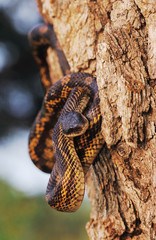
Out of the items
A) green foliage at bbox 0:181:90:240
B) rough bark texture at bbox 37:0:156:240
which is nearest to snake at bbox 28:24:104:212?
rough bark texture at bbox 37:0:156:240

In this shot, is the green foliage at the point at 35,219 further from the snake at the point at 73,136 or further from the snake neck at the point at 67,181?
the snake neck at the point at 67,181

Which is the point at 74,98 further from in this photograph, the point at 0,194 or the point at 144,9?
the point at 0,194

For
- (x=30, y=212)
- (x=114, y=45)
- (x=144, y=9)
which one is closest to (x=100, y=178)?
(x=114, y=45)

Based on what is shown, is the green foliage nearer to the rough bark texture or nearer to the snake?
the snake

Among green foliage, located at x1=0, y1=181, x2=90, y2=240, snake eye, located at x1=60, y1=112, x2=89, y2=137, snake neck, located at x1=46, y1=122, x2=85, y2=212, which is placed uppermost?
snake eye, located at x1=60, y1=112, x2=89, y2=137

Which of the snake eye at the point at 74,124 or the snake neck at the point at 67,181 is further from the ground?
the snake eye at the point at 74,124

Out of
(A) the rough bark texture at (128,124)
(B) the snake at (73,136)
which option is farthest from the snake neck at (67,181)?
(A) the rough bark texture at (128,124)

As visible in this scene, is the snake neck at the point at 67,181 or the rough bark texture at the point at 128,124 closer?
the rough bark texture at the point at 128,124
